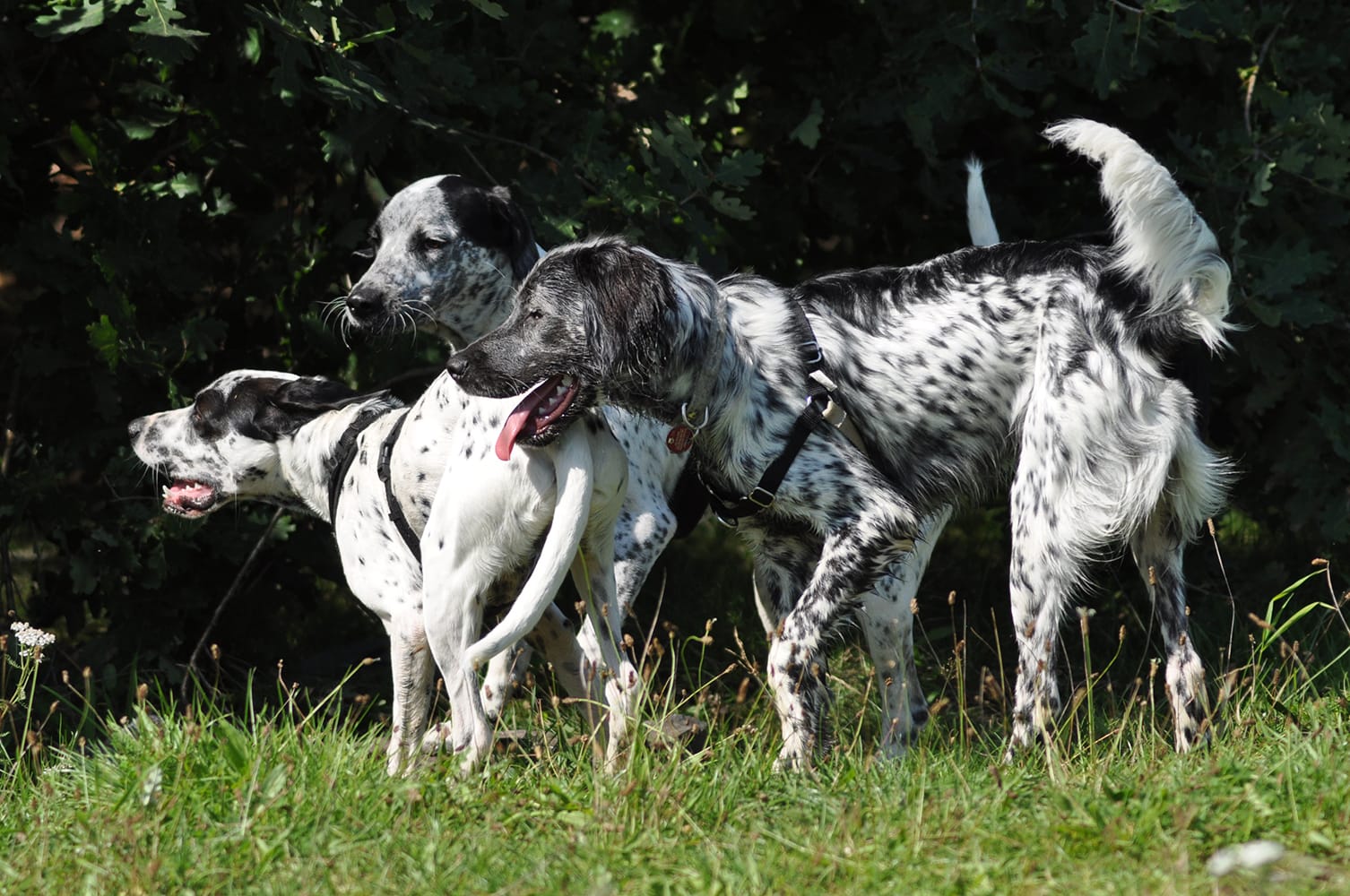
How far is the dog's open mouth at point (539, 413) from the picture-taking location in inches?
138

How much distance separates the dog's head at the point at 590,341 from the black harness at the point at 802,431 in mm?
299

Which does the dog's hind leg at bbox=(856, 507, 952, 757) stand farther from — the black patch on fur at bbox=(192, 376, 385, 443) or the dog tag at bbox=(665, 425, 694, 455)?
the black patch on fur at bbox=(192, 376, 385, 443)

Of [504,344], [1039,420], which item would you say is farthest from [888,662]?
[504,344]

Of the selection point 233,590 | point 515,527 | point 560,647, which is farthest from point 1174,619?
point 233,590

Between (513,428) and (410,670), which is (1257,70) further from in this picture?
(410,670)

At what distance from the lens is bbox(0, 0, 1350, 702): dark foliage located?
460cm

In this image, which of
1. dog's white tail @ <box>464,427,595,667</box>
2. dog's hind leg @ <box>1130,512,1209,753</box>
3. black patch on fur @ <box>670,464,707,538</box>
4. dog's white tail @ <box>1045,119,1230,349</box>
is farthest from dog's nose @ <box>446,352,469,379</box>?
dog's hind leg @ <box>1130,512,1209,753</box>

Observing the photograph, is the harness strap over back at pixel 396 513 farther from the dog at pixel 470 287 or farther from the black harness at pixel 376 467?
the dog at pixel 470 287

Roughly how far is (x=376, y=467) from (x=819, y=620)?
1309 mm

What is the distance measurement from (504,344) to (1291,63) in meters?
2.81

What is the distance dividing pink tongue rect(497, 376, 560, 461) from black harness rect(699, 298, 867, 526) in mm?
569

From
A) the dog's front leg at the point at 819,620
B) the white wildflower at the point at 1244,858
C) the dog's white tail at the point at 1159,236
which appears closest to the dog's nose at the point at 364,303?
the dog's front leg at the point at 819,620

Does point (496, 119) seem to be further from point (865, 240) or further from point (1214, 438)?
point (1214, 438)

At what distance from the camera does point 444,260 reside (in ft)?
14.5
